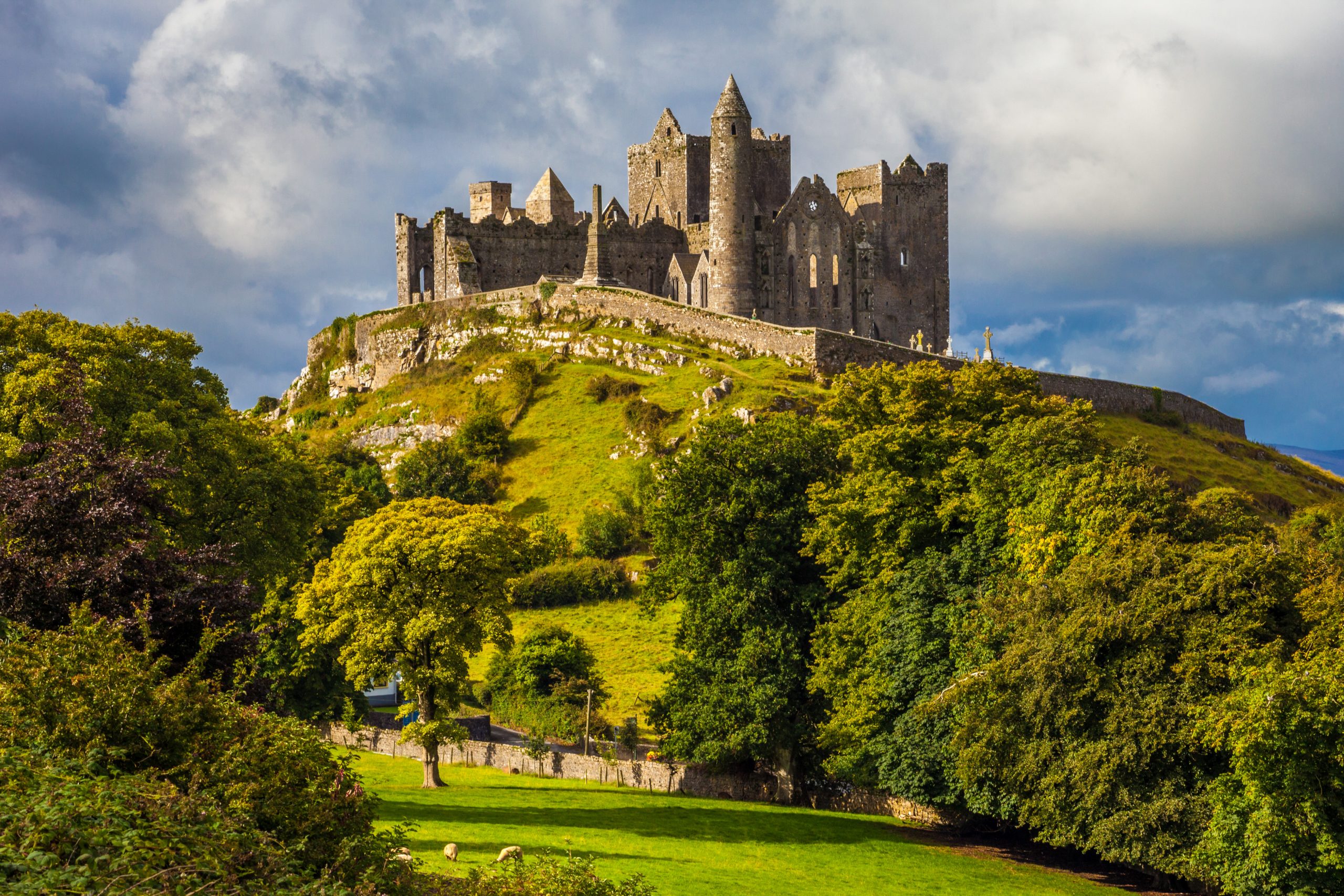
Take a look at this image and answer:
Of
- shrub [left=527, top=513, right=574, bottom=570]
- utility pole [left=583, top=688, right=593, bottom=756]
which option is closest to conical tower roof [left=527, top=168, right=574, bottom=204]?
shrub [left=527, top=513, right=574, bottom=570]

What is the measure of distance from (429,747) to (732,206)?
1927 inches

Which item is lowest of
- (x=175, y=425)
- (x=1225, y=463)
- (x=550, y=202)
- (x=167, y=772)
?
(x=167, y=772)

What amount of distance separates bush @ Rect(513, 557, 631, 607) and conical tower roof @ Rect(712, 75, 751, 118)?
29803mm

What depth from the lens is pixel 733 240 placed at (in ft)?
275

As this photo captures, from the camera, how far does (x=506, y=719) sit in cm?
5844

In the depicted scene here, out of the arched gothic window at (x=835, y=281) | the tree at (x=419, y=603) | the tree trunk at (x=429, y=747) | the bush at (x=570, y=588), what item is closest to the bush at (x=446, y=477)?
the bush at (x=570, y=588)

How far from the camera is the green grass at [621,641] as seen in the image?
58000mm

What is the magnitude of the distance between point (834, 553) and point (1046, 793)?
13.0 meters

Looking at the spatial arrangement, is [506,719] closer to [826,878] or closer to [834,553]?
[834,553]

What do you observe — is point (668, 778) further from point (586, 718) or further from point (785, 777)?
point (586, 718)

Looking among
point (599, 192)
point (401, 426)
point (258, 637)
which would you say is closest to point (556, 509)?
point (401, 426)

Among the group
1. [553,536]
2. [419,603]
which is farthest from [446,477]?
[419,603]

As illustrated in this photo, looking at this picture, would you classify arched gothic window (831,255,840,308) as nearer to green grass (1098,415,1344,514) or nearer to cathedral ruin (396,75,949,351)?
cathedral ruin (396,75,949,351)

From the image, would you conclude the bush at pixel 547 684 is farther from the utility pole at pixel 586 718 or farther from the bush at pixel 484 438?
the bush at pixel 484 438
